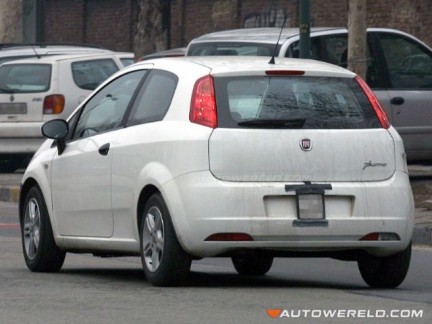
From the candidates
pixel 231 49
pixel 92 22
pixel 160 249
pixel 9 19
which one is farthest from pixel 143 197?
pixel 92 22

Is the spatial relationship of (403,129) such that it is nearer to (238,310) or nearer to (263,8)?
(238,310)

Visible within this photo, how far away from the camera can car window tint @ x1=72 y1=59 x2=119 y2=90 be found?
857 inches

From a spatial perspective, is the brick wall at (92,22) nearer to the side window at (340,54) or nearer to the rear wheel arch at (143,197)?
the side window at (340,54)

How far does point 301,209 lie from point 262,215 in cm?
25

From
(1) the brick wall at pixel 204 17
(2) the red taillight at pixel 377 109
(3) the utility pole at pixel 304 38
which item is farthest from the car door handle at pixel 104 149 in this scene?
(1) the brick wall at pixel 204 17

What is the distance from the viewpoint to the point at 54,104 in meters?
21.4

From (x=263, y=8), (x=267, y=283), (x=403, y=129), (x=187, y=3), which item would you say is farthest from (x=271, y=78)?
(x=187, y=3)

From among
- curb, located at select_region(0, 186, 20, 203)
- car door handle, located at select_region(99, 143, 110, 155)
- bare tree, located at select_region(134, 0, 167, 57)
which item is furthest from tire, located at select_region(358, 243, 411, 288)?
bare tree, located at select_region(134, 0, 167, 57)

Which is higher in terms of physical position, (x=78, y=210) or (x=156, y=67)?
(x=156, y=67)

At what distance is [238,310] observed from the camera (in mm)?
8750

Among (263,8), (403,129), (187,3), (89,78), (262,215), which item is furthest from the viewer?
(187,3)

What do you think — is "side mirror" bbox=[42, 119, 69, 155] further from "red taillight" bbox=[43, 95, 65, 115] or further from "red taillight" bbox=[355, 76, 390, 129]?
"red taillight" bbox=[43, 95, 65, 115]

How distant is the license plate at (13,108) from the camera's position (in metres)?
21.6

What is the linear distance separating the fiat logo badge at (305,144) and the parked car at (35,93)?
38.7 feet
